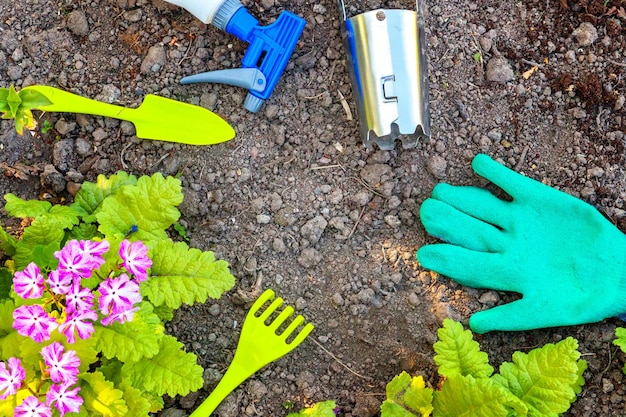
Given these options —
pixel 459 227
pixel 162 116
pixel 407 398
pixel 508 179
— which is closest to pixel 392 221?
pixel 459 227

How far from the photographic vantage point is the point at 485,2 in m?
1.76

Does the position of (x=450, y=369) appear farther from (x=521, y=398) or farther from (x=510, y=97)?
(x=510, y=97)

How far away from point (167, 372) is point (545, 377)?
32.8 inches

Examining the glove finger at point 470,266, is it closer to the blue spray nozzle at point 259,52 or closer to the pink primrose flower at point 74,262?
the blue spray nozzle at point 259,52

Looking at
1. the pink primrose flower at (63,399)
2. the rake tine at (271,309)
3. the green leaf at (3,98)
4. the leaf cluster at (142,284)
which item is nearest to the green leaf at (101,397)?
the leaf cluster at (142,284)

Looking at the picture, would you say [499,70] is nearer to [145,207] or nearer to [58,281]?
[145,207]

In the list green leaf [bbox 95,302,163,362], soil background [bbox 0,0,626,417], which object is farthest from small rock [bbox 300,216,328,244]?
green leaf [bbox 95,302,163,362]

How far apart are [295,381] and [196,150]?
2.10 feet

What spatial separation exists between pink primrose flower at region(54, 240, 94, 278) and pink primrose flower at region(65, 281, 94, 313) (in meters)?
0.02

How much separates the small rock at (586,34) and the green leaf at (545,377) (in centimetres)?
78

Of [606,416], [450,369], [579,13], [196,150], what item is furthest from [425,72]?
[606,416]

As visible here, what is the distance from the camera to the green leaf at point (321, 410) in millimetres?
1581

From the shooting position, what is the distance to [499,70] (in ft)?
5.65

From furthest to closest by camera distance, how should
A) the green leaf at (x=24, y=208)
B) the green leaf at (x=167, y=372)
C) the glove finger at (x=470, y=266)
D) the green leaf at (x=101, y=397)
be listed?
the glove finger at (x=470, y=266) → the green leaf at (x=24, y=208) → the green leaf at (x=167, y=372) → the green leaf at (x=101, y=397)
